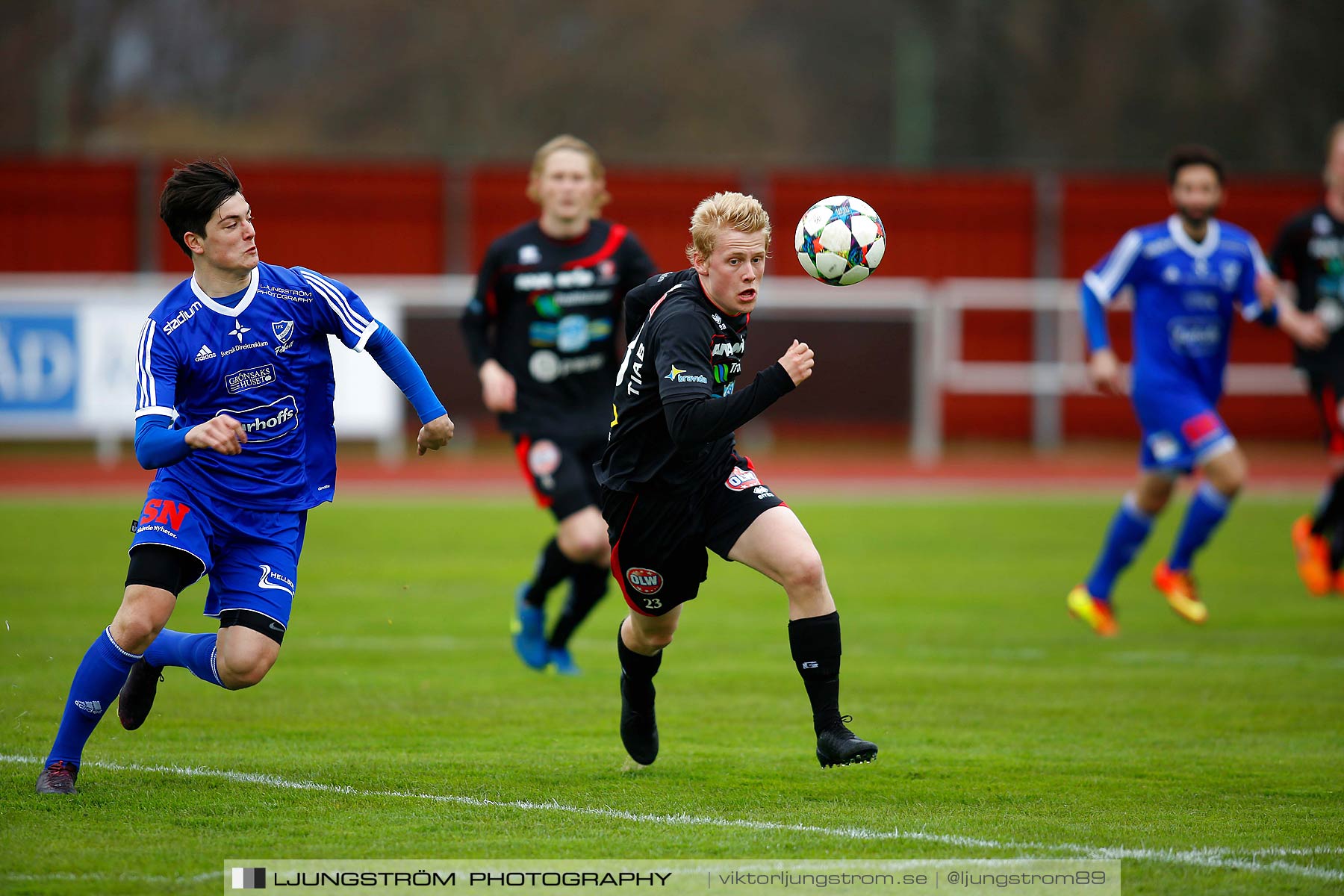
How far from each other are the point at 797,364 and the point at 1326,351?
6.52 metres

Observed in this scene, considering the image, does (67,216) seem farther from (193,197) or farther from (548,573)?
(193,197)

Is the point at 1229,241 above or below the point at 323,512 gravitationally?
above

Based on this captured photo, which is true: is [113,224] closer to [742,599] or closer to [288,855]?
[742,599]

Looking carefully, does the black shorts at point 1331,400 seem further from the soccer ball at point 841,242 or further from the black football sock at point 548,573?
the soccer ball at point 841,242

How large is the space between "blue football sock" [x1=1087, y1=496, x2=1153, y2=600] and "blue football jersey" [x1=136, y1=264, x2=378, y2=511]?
5.10 metres

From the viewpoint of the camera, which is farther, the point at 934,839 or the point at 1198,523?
the point at 1198,523

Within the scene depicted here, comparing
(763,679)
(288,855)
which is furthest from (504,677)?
(288,855)

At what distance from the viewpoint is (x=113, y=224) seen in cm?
2312

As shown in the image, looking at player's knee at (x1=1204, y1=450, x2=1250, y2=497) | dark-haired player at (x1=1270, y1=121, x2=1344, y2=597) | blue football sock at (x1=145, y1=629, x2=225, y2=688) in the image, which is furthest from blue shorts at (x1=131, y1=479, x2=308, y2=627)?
dark-haired player at (x1=1270, y1=121, x2=1344, y2=597)

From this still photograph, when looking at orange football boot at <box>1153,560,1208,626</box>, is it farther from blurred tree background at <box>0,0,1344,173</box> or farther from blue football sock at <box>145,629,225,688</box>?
blurred tree background at <box>0,0,1344,173</box>

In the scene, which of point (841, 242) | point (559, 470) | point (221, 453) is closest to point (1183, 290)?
point (559, 470)

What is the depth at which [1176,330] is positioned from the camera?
902 centimetres

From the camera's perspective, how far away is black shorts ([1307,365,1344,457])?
33.0 ft

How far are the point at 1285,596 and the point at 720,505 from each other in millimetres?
6411
